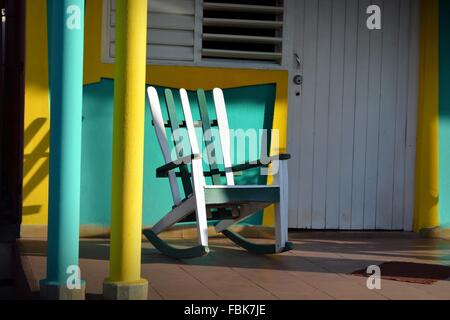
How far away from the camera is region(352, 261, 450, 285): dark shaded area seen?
14.7 ft

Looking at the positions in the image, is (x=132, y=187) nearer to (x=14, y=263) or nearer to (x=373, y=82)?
(x=14, y=263)

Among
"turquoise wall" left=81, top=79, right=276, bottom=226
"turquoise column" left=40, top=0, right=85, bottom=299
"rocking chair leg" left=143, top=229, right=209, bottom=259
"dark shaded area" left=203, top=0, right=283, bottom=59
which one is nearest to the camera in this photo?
"turquoise column" left=40, top=0, right=85, bottom=299

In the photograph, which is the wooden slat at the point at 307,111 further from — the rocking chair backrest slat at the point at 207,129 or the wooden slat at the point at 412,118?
the rocking chair backrest slat at the point at 207,129

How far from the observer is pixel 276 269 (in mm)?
4758

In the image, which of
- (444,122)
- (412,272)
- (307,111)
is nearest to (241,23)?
(307,111)

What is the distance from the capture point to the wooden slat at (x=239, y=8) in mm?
6250

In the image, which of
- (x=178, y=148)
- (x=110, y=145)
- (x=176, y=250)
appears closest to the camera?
(x=176, y=250)

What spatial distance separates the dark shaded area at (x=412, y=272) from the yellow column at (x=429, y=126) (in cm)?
155

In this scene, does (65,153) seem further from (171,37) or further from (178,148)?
(171,37)

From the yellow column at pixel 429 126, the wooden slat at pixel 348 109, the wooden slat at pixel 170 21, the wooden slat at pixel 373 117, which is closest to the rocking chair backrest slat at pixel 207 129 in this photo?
the wooden slat at pixel 170 21

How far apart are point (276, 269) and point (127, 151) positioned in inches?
61.2

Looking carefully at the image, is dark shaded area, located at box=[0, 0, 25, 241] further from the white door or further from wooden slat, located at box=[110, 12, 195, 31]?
the white door

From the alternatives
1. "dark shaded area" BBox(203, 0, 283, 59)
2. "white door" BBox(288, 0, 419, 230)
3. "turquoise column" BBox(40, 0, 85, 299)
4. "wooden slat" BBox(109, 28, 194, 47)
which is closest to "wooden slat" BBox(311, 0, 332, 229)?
"white door" BBox(288, 0, 419, 230)

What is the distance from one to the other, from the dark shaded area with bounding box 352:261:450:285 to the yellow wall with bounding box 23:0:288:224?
1585 millimetres
